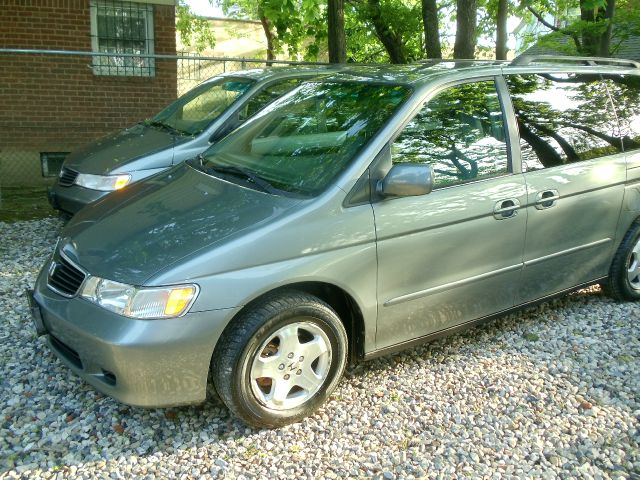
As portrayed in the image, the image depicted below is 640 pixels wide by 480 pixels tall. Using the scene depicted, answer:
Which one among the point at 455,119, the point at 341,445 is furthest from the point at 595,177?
the point at 341,445

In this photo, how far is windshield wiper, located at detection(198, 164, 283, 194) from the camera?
358 centimetres

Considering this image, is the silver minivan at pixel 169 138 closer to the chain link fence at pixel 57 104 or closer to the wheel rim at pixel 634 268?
the chain link fence at pixel 57 104

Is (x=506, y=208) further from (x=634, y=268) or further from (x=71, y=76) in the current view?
(x=71, y=76)

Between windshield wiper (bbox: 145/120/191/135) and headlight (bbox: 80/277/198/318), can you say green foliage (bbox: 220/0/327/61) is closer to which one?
windshield wiper (bbox: 145/120/191/135)

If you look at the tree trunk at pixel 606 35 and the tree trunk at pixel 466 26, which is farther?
the tree trunk at pixel 606 35

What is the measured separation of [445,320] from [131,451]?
188 centimetres

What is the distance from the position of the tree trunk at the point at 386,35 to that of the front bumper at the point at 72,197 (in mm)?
9143

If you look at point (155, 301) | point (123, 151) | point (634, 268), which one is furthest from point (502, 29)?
point (155, 301)

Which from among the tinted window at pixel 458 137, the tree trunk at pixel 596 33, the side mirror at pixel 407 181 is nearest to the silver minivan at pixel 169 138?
the tinted window at pixel 458 137

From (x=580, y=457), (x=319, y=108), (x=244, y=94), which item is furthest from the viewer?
(x=244, y=94)

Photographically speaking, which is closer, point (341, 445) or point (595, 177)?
point (341, 445)

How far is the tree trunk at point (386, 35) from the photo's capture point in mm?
13828

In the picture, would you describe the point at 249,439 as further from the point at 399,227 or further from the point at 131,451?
the point at 399,227

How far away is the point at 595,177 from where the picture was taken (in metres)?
4.54
